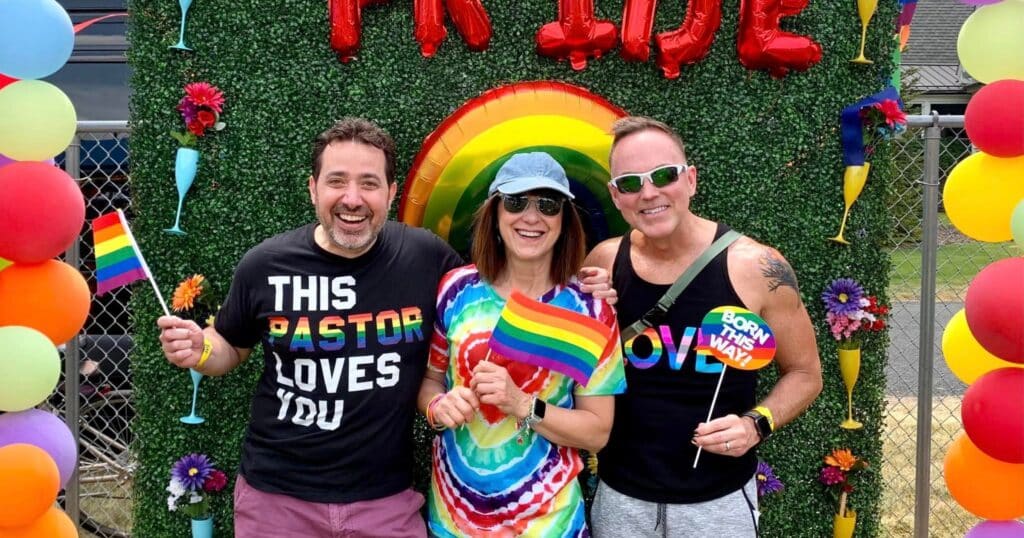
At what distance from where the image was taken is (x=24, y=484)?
2506 millimetres

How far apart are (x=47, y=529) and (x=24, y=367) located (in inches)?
22.4

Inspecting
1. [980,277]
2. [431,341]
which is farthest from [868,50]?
[431,341]

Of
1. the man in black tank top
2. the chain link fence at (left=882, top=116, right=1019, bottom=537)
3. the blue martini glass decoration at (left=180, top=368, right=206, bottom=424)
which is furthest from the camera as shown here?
the chain link fence at (left=882, top=116, right=1019, bottom=537)

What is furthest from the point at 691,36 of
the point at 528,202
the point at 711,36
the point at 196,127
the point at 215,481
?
the point at 215,481

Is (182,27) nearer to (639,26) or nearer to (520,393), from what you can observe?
(639,26)

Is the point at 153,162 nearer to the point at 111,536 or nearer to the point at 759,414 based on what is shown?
the point at 111,536

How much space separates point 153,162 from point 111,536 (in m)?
2.43

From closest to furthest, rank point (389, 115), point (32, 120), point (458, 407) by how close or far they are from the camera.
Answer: point (458, 407)
point (32, 120)
point (389, 115)

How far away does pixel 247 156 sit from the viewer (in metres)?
3.69

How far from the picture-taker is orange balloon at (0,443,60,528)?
8.18ft

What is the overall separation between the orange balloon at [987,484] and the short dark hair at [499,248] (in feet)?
4.69

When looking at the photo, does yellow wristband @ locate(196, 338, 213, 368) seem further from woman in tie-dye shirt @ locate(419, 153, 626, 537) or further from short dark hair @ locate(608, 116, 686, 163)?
short dark hair @ locate(608, 116, 686, 163)

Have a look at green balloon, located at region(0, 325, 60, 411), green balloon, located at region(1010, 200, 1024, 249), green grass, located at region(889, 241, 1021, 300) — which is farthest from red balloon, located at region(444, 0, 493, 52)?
green grass, located at region(889, 241, 1021, 300)

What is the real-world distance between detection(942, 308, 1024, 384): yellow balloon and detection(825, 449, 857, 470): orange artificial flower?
1170mm
